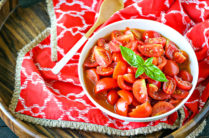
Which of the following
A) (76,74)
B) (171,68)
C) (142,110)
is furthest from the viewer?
(76,74)

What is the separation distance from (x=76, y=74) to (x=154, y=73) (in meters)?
0.59

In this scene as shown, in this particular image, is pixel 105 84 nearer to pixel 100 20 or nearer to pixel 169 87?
pixel 169 87

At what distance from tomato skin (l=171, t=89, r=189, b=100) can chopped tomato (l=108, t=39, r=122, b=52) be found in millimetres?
422

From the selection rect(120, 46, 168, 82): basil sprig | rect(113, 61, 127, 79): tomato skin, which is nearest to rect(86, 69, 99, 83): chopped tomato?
rect(113, 61, 127, 79): tomato skin

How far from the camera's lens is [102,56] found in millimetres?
1521

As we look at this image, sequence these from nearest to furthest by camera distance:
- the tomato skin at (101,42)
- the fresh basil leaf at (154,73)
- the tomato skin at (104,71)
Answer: the fresh basil leaf at (154,73), the tomato skin at (104,71), the tomato skin at (101,42)

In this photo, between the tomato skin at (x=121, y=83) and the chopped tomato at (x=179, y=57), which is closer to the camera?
the tomato skin at (x=121, y=83)

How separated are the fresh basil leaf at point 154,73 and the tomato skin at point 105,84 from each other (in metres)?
0.20

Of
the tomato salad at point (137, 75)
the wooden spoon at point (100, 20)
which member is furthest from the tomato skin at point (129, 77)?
the wooden spoon at point (100, 20)

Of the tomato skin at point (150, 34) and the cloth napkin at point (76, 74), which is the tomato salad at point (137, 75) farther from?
the cloth napkin at point (76, 74)

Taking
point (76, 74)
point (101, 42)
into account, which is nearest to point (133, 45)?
point (101, 42)

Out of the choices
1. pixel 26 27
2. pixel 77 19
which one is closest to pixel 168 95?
pixel 77 19

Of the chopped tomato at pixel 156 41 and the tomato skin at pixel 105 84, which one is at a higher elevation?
the chopped tomato at pixel 156 41

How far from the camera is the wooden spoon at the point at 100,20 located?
5.60 feet
